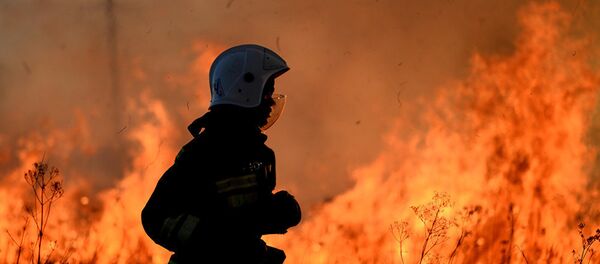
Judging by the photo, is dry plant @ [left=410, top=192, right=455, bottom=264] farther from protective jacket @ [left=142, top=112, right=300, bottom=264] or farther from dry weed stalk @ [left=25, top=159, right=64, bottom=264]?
protective jacket @ [left=142, top=112, right=300, bottom=264]

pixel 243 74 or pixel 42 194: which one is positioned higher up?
pixel 42 194

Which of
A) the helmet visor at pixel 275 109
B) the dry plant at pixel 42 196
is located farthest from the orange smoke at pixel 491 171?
the helmet visor at pixel 275 109

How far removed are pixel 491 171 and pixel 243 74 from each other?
4.01 metres

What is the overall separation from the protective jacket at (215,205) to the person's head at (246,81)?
149mm

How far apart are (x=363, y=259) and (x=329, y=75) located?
1606 millimetres

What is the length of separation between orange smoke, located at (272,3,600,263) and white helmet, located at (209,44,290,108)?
3475mm

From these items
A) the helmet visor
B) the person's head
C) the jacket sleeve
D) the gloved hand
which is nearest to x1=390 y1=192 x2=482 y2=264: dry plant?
the helmet visor

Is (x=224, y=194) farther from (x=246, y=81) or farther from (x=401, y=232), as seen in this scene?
(x=401, y=232)

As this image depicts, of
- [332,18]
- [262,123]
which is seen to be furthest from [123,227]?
[262,123]

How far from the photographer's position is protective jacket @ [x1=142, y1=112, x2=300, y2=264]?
4016mm

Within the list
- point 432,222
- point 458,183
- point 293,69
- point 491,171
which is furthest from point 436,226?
point 293,69

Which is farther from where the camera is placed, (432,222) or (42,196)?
(42,196)

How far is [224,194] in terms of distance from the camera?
160 inches

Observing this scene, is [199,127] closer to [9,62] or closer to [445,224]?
[445,224]
